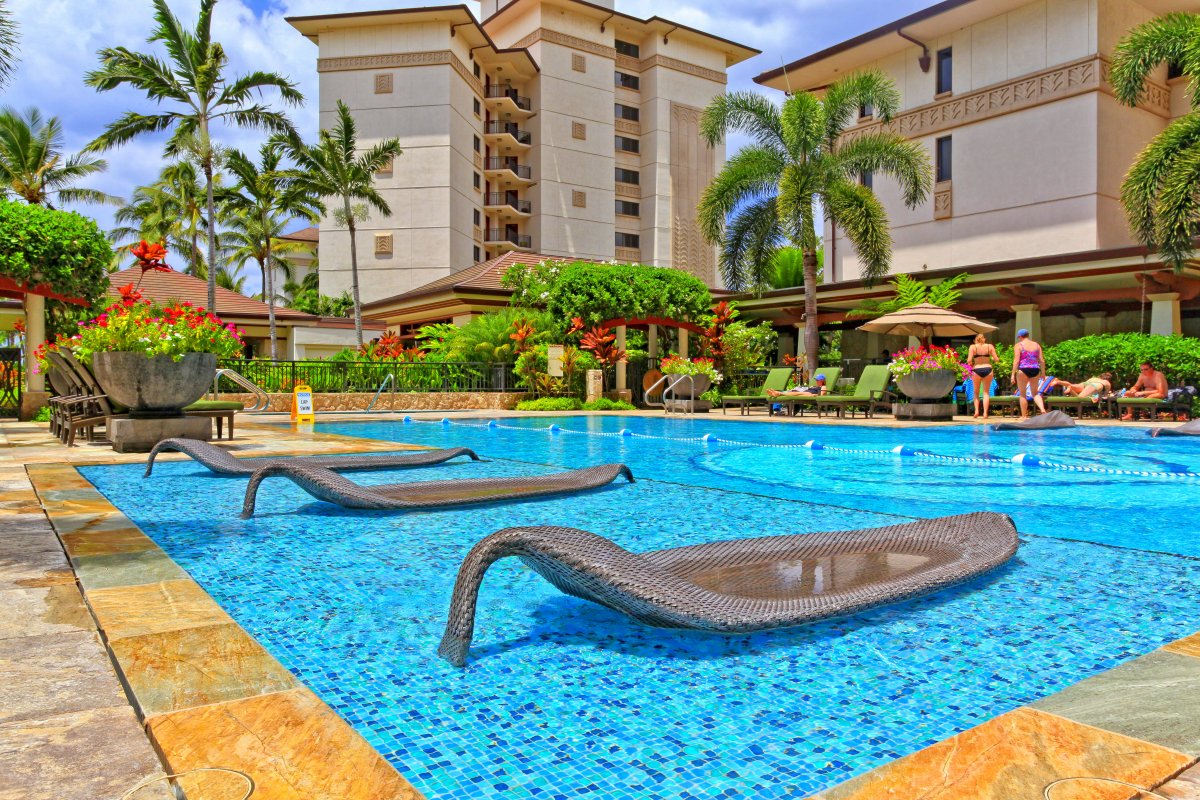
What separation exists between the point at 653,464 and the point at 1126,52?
14.9 metres

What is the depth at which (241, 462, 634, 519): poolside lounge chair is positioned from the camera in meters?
4.68

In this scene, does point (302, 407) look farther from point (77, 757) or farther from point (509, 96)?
point (509, 96)

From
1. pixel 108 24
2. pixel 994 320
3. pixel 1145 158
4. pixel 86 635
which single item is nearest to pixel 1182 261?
pixel 1145 158

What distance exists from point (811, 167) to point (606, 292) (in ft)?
20.1

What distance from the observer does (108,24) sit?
28.9 m

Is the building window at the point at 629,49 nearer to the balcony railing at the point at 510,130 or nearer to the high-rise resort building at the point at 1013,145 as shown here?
the balcony railing at the point at 510,130

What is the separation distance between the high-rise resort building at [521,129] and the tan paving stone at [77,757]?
131 feet

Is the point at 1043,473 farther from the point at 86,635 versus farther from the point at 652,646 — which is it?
the point at 86,635

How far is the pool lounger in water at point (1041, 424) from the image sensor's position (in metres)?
12.6

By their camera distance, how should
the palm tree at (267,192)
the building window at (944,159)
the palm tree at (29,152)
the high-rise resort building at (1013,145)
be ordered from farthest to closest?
the palm tree at (267,192) < the palm tree at (29,152) < the building window at (944,159) < the high-rise resort building at (1013,145)

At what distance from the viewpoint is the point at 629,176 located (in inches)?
2072

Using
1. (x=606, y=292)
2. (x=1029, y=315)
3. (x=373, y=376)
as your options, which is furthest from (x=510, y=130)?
(x=1029, y=315)

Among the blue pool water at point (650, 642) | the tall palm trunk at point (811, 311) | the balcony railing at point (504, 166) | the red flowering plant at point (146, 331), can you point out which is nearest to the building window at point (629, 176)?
the balcony railing at point (504, 166)

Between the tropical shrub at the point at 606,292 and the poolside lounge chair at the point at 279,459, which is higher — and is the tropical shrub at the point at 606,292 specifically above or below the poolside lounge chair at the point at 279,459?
above
